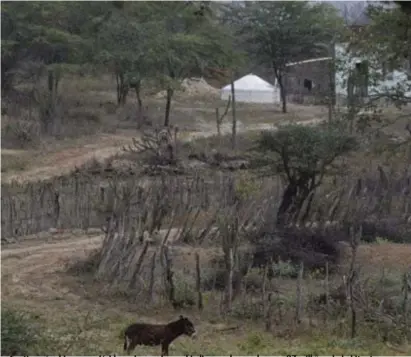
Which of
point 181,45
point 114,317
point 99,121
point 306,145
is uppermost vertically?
point 181,45

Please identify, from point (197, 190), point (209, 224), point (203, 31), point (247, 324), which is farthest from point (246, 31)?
point (247, 324)

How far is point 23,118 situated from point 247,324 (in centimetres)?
1851

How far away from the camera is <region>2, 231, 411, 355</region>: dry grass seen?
8.05 m

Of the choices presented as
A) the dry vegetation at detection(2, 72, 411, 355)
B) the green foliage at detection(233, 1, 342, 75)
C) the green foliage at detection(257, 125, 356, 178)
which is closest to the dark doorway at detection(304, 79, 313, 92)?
the green foliage at detection(233, 1, 342, 75)

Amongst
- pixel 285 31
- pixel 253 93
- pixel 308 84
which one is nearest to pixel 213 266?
pixel 285 31

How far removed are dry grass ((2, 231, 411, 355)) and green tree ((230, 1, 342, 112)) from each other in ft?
79.0

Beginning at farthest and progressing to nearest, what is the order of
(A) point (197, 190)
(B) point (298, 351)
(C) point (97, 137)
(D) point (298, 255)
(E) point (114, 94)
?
1. (E) point (114, 94)
2. (C) point (97, 137)
3. (A) point (197, 190)
4. (D) point (298, 255)
5. (B) point (298, 351)

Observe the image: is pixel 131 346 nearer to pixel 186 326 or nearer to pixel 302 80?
pixel 186 326

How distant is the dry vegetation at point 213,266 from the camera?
8.54 meters

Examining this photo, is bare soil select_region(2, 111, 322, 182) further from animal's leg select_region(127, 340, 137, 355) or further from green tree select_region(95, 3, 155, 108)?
animal's leg select_region(127, 340, 137, 355)

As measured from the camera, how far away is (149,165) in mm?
21203

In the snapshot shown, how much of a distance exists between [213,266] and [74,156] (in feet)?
40.2

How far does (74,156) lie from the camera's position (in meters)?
22.7

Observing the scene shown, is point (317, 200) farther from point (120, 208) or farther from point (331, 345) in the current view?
point (331, 345)
